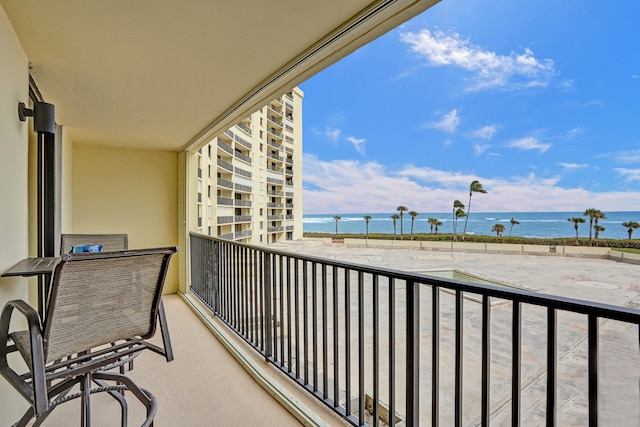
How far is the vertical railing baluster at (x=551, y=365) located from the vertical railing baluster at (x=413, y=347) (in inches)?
16.0

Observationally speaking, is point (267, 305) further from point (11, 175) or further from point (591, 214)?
point (591, 214)

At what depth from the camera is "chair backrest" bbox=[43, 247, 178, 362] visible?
3.44 feet

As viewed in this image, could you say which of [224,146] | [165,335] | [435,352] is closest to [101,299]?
[165,335]

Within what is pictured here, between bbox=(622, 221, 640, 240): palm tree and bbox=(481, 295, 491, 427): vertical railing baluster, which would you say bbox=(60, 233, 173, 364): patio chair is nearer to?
bbox=(481, 295, 491, 427): vertical railing baluster

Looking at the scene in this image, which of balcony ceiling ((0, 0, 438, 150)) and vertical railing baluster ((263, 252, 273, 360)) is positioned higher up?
balcony ceiling ((0, 0, 438, 150))

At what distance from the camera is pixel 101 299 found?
46.4 inches

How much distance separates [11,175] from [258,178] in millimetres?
23234

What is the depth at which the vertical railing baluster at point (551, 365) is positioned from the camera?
80cm

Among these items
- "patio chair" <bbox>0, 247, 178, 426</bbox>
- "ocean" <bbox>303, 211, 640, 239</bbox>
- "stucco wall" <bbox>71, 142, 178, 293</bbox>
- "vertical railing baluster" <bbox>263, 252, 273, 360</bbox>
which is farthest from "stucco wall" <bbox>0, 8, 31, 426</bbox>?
"ocean" <bbox>303, 211, 640, 239</bbox>

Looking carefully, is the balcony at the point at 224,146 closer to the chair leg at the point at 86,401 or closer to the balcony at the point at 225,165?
the balcony at the point at 225,165

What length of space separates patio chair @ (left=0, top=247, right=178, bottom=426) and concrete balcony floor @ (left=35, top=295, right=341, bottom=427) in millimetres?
333

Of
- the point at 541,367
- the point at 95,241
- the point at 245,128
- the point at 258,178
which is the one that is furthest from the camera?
the point at 258,178

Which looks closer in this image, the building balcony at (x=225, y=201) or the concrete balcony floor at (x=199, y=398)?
the concrete balcony floor at (x=199, y=398)

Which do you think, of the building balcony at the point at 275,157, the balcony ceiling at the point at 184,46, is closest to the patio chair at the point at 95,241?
the balcony ceiling at the point at 184,46
